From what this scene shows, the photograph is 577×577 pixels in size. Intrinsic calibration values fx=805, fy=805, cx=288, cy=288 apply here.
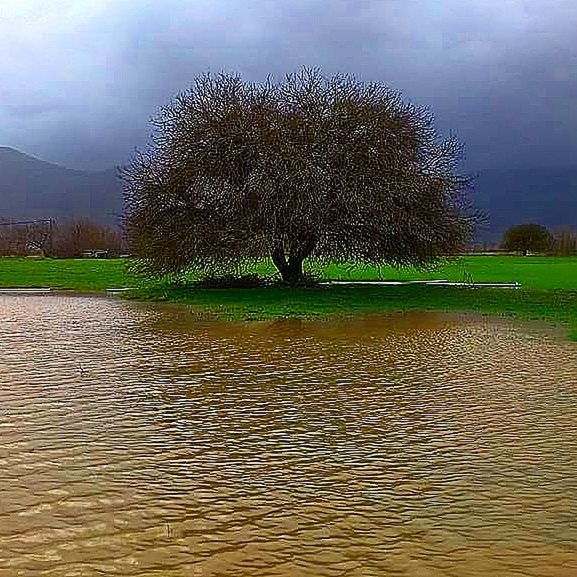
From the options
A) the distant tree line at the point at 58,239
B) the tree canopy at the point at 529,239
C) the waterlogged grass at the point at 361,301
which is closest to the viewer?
the waterlogged grass at the point at 361,301

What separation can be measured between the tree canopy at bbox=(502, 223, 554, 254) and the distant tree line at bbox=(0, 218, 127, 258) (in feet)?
129

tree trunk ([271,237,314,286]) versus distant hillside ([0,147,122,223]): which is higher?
distant hillside ([0,147,122,223])

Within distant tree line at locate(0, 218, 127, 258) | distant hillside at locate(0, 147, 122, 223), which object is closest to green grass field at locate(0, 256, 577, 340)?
distant tree line at locate(0, 218, 127, 258)

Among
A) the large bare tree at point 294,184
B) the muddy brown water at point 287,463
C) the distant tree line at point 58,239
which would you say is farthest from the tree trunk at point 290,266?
the distant tree line at point 58,239

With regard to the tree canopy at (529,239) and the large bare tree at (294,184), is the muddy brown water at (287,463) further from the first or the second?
the tree canopy at (529,239)

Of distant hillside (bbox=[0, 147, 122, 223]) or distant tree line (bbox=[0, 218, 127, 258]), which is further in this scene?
distant hillside (bbox=[0, 147, 122, 223])

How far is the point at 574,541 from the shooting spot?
477cm

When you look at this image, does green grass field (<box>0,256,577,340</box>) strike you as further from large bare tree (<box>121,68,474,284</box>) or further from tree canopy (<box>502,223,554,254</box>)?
tree canopy (<box>502,223,554,254</box>)

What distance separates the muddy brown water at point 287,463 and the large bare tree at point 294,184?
1003cm

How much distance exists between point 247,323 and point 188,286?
32.9 feet

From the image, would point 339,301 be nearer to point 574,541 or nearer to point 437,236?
point 437,236

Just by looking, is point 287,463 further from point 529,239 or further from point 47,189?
point 47,189

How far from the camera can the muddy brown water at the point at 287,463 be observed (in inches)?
181

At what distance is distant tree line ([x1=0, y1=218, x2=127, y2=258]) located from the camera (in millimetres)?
60219
